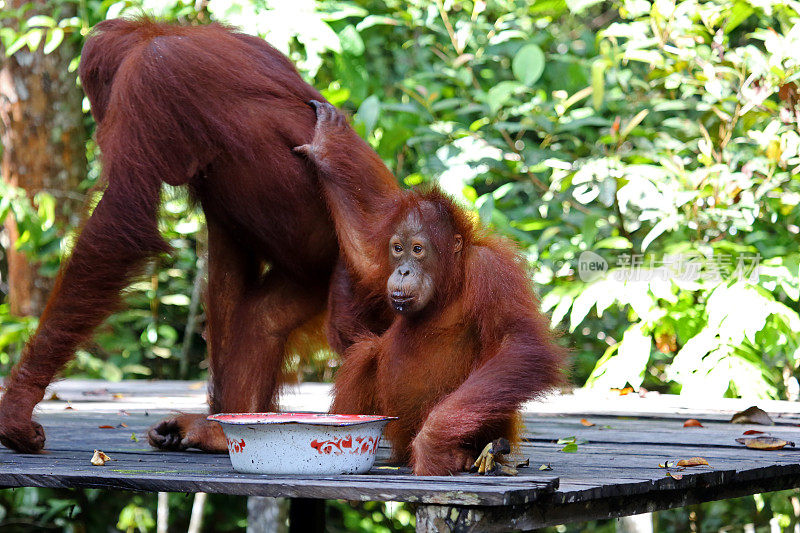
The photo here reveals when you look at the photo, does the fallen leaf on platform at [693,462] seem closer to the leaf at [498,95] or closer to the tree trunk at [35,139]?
the leaf at [498,95]

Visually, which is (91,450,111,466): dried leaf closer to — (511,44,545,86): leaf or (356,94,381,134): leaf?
(356,94,381,134): leaf

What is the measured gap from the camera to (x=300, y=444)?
1982mm

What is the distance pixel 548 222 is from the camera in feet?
14.2

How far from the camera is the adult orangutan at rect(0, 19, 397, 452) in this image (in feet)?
8.05

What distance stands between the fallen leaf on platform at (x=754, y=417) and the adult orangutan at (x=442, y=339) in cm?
142

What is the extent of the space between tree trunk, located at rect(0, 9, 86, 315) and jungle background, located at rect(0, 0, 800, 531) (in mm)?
11

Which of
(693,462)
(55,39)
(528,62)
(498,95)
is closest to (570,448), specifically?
(693,462)

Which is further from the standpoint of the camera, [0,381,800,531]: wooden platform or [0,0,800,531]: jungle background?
[0,0,800,531]: jungle background

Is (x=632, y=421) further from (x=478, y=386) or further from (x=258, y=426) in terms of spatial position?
(x=258, y=426)

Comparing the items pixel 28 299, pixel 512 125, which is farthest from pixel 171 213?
pixel 512 125

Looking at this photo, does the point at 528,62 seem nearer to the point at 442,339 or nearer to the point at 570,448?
the point at 570,448

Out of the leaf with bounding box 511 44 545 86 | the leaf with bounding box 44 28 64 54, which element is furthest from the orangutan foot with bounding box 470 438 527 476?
the leaf with bounding box 44 28 64 54

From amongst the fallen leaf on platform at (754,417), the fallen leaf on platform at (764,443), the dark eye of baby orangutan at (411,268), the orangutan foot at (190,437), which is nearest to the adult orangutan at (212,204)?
the orangutan foot at (190,437)

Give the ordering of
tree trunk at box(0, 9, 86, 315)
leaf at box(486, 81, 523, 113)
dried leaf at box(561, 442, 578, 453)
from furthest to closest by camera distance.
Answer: tree trunk at box(0, 9, 86, 315)
leaf at box(486, 81, 523, 113)
dried leaf at box(561, 442, 578, 453)
